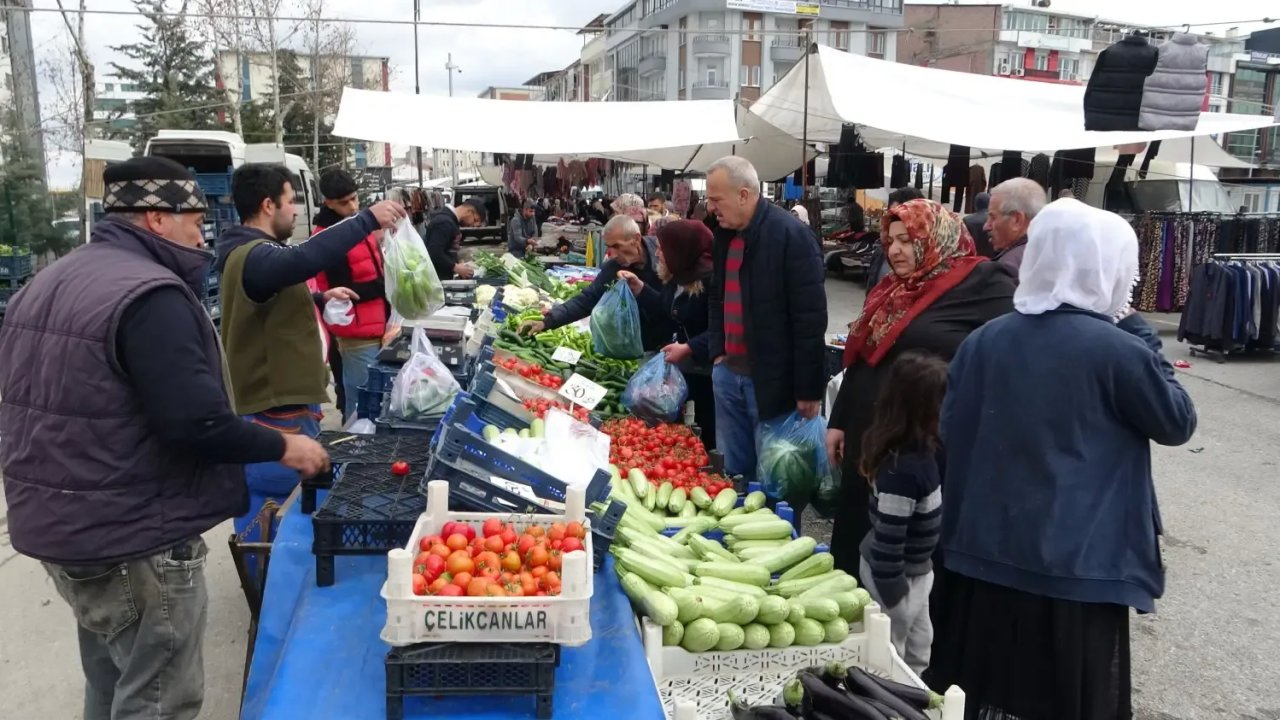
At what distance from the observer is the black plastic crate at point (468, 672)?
6.45ft

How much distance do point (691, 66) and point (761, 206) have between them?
48842mm

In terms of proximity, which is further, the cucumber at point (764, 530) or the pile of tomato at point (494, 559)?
the cucumber at point (764, 530)

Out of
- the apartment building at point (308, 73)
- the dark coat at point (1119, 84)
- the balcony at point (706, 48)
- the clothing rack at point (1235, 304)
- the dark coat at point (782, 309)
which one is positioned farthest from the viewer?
the balcony at point (706, 48)

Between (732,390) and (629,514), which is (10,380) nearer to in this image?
(629,514)

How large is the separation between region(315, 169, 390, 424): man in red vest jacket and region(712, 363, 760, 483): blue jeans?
198 centimetres

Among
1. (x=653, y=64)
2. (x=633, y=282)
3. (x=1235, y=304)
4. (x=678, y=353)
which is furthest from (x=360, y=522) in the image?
(x=653, y=64)

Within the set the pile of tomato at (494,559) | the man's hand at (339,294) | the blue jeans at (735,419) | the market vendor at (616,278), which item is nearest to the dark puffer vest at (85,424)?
the pile of tomato at (494,559)

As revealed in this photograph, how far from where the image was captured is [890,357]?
3252 mm

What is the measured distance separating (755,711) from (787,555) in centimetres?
81

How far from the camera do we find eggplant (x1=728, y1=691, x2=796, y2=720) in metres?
2.11

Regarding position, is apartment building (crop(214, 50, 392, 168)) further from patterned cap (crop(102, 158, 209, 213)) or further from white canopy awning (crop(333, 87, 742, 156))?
patterned cap (crop(102, 158, 209, 213))

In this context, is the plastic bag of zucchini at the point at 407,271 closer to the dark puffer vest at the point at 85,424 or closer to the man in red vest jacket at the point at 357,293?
the man in red vest jacket at the point at 357,293

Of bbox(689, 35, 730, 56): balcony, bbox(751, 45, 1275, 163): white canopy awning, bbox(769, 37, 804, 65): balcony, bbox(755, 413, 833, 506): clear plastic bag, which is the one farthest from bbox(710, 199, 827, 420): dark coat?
bbox(769, 37, 804, 65): balcony

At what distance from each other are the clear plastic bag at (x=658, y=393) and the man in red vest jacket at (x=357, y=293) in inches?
59.5
